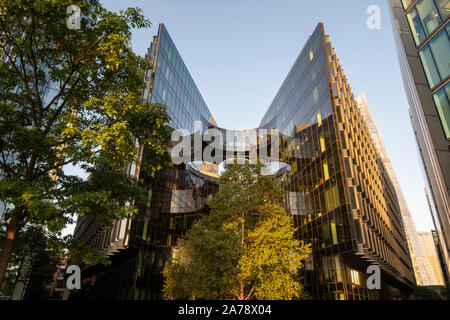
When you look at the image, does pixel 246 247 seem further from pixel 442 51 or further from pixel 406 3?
pixel 406 3

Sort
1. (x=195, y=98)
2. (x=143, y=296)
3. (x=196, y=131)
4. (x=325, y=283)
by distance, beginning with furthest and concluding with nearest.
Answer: (x=195, y=98)
(x=196, y=131)
(x=143, y=296)
(x=325, y=283)

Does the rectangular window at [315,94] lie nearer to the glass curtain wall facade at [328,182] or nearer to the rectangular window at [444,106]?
the glass curtain wall facade at [328,182]

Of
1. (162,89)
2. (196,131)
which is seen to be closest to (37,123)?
(162,89)


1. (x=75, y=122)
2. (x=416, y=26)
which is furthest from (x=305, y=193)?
(x=75, y=122)

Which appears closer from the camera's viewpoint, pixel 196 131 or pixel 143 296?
pixel 143 296

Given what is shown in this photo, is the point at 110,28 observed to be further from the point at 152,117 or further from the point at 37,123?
the point at 37,123

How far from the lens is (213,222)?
72.6ft

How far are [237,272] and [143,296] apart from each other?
69.8 ft

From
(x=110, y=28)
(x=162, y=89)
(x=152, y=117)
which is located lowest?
(x=152, y=117)

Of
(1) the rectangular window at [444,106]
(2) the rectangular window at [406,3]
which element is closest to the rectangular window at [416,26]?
(2) the rectangular window at [406,3]

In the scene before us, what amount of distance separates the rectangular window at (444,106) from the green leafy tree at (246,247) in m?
11.4

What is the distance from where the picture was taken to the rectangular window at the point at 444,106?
1670cm

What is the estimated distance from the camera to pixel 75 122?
10.1 metres

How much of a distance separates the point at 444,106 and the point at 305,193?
22.0 m
